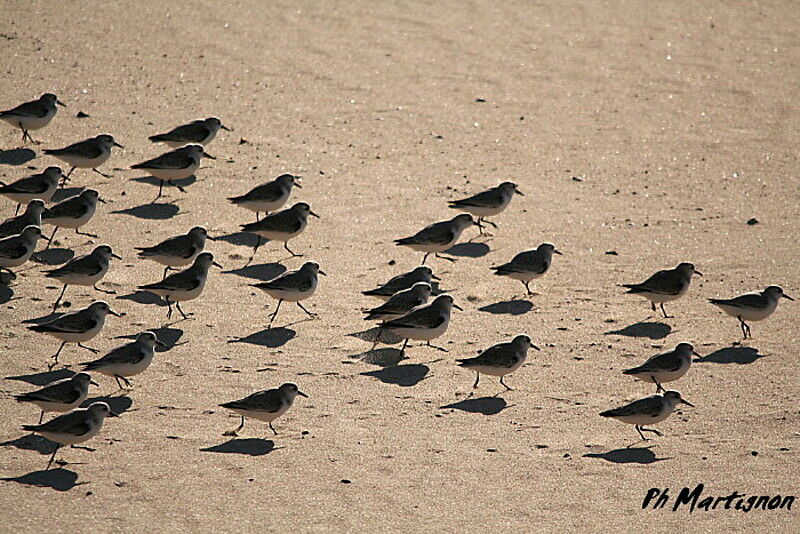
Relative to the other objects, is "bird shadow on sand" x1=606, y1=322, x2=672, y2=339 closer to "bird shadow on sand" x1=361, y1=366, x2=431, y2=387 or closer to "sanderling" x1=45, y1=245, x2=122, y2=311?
"bird shadow on sand" x1=361, y1=366, x2=431, y2=387

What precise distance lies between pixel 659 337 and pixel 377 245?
12.6 ft

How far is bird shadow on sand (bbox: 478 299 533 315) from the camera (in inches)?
535

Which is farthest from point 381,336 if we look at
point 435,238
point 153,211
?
point 153,211

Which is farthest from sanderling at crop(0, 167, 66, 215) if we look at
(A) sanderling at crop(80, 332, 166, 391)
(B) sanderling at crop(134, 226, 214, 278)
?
(A) sanderling at crop(80, 332, 166, 391)

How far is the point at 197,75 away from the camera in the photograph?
19.9 meters

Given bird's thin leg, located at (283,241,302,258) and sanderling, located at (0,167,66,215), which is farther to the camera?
bird's thin leg, located at (283,241,302,258)

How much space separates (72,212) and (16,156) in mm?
2811

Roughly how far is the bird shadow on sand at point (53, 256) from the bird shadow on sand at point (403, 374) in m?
4.33

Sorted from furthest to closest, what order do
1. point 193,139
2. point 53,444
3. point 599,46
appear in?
point 599,46, point 193,139, point 53,444

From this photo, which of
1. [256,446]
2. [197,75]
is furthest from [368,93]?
[256,446]

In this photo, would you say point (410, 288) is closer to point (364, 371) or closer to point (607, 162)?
point (364, 371)

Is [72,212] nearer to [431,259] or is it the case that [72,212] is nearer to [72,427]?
[431,259]

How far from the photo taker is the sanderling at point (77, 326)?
11.5 metres

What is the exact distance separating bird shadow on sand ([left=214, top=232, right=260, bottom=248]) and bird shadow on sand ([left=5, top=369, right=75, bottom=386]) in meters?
4.02
